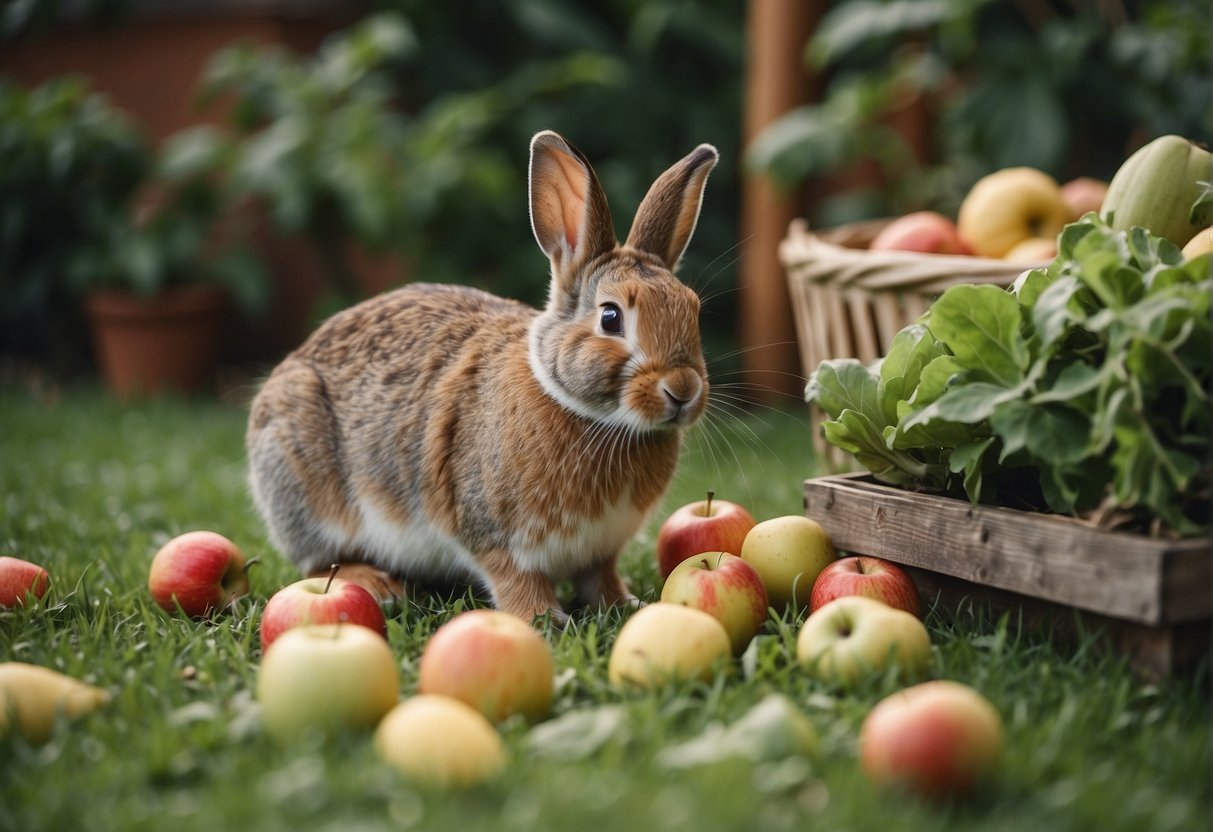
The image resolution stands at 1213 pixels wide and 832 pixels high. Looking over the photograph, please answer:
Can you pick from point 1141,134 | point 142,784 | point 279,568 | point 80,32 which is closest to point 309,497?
point 279,568

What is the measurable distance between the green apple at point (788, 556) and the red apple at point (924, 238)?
138 centimetres

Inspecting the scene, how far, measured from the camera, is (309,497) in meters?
3.24

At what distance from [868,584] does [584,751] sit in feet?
3.03

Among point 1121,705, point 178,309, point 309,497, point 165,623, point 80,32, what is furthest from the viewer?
point 80,32

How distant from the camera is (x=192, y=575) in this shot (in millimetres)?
2896

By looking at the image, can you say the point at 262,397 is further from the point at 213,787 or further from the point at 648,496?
the point at 213,787

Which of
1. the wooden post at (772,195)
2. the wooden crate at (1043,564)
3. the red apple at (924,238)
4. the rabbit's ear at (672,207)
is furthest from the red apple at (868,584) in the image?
the wooden post at (772,195)

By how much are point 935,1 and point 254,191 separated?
3705 mm

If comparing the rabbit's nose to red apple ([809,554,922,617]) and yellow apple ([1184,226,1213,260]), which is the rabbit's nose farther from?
yellow apple ([1184,226,1213,260])

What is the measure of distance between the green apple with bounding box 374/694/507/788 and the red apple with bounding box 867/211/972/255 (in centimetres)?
257

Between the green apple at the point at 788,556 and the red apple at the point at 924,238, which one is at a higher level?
the red apple at the point at 924,238

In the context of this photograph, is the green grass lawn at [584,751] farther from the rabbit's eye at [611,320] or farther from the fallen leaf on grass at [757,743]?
the rabbit's eye at [611,320]

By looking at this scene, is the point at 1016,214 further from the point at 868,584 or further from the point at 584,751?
the point at 584,751

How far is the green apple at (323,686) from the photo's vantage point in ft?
6.71
